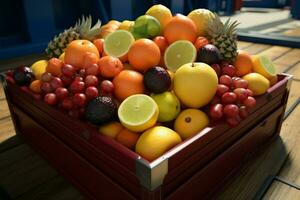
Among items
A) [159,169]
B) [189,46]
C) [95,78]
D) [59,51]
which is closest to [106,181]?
[159,169]

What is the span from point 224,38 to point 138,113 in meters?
0.63

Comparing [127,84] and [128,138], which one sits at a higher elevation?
[127,84]

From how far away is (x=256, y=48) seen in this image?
3.62 metres

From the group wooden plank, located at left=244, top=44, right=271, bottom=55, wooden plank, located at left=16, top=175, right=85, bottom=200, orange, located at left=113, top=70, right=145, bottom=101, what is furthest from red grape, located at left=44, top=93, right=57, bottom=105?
wooden plank, located at left=244, top=44, right=271, bottom=55

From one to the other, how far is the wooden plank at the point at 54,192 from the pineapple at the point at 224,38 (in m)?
0.87

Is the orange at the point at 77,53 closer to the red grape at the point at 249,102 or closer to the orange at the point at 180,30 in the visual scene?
the orange at the point at 180,30

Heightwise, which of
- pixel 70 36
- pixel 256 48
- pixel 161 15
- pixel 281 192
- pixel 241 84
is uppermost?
pixel 161 15

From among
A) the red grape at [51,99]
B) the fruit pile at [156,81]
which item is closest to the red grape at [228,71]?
the fruit pile at [156,81]

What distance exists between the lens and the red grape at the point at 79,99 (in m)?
1.00

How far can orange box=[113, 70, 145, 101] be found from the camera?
1025mm

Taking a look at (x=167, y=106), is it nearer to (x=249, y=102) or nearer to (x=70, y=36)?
(x=249, y=102)

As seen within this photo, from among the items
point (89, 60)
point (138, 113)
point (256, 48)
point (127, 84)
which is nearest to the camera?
A: point (138, 113)

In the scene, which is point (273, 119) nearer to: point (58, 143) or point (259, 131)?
point (259, 131)

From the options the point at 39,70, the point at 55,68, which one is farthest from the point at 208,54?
the point at 39,70
